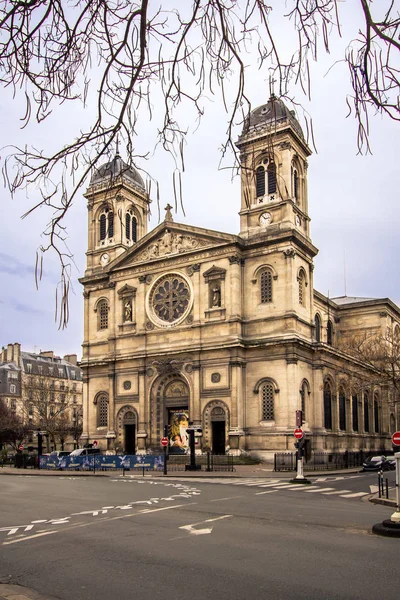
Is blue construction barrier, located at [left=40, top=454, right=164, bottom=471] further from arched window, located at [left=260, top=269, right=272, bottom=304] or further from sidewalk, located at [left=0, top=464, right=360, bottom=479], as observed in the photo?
arched window, located at [left=260, top=269, right=272, bottom=304]

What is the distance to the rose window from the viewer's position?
5053cm

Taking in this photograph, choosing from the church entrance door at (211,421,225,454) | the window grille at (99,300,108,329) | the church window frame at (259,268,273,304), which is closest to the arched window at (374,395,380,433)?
the church window frame at (259,268,273,304)

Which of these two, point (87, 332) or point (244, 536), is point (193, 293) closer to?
point (87, 332)


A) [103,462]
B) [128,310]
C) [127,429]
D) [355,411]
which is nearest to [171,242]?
[128,310]

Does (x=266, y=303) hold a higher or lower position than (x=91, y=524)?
higher

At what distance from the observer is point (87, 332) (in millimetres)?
57219

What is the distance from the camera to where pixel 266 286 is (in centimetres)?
4750

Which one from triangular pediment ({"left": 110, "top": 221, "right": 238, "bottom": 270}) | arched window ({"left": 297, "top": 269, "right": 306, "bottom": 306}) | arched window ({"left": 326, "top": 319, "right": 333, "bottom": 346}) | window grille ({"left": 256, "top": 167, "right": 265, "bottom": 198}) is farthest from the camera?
arched window ({"left": 326, "top": 319, "right": 333, "bottom": 346})

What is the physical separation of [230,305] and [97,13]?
4290cm

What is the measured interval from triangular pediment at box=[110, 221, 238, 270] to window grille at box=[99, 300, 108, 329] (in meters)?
3.66

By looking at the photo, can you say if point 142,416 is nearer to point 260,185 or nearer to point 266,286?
point 266,286

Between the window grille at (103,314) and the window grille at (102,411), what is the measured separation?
604cm

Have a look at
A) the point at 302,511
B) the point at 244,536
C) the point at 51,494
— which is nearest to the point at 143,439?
the point at 51,494

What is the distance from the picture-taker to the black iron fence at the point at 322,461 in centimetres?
4072
